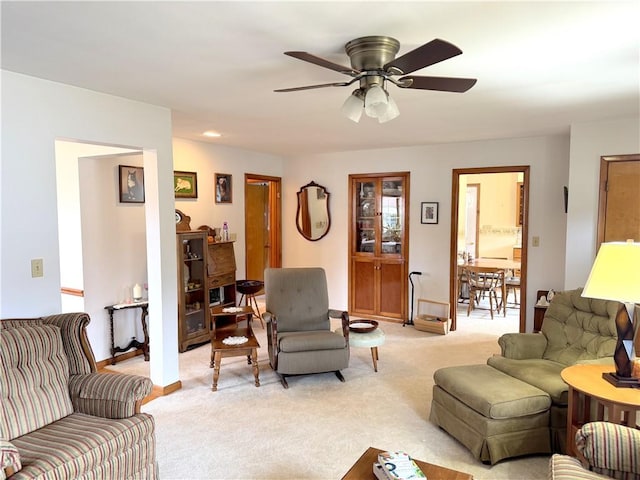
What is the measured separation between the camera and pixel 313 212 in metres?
6.64

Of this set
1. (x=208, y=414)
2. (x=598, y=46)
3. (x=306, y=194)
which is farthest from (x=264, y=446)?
(x=306, y=194)

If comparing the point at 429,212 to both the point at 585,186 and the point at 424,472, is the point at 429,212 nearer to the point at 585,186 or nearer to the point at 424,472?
the point at 585,186

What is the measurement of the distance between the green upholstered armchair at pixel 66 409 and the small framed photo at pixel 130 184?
6.63ft

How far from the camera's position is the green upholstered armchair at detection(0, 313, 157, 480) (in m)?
2.01

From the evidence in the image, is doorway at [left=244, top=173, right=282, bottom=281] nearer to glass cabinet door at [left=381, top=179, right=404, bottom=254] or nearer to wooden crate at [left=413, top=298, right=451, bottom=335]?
glass cabinet door at [left=381, top=179, right=404, bottom=254]

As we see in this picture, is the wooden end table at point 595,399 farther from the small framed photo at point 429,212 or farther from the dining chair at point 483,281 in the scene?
the dining chair at point 483,281

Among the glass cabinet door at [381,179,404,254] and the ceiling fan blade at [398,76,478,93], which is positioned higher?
the ceiling fan blade at [398,76,478,93]

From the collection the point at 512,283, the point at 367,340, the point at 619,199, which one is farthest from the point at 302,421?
the point at 512,283

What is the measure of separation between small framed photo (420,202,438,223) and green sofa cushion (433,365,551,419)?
301cm

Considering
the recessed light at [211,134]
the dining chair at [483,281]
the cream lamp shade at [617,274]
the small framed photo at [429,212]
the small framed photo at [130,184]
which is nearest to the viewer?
the cream lamp shade at [617,274]

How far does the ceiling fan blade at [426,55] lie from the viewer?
5.36 feet

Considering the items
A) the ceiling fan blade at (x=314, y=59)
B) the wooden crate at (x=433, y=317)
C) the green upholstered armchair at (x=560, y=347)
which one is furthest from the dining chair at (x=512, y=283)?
the ceiling fan blade at (x=314, y=59)

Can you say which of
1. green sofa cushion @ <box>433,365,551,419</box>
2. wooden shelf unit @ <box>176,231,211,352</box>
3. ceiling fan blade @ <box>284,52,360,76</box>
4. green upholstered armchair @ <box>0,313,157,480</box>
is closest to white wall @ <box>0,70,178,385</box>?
green upholstered armchair @ <box>0,313,157,480</box>

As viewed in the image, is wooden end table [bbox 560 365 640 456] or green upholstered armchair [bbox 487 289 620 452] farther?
green upholstered armchair [bbox 487 289 620 452]
